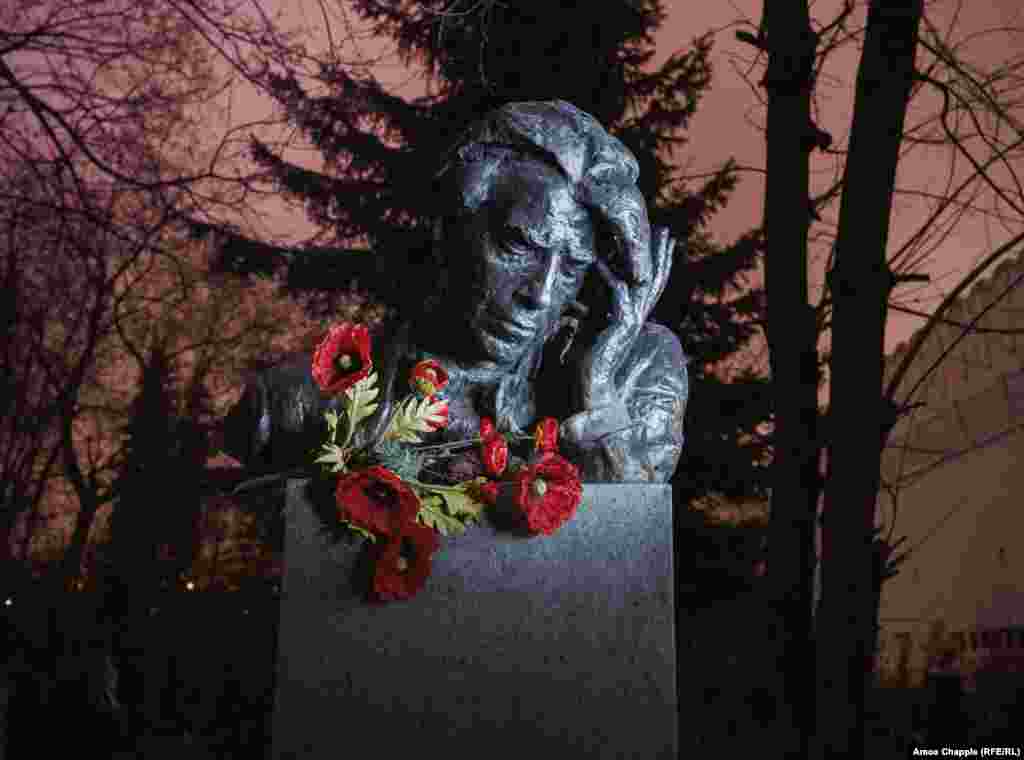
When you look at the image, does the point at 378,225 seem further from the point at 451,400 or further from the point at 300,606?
the point at 300,606

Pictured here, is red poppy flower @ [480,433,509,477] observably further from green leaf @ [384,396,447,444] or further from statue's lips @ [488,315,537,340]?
statue's lips @ [488,315,537,340]

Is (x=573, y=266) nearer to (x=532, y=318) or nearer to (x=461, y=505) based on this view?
(x=532, y=318)

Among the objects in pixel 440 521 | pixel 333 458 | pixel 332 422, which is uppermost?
pixel 332 422

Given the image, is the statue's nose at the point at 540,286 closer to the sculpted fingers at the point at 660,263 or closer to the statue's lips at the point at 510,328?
the statue's lips at the point at 510,328

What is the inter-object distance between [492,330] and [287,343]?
7.68 m

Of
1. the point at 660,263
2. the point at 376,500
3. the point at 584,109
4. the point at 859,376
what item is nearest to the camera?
the point at 376,500

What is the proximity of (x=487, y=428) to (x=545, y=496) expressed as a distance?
343mm

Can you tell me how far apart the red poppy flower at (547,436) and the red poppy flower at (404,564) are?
437 millimetres

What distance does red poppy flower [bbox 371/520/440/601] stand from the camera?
264 cm

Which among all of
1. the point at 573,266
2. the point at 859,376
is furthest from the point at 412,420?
the point at 859,376

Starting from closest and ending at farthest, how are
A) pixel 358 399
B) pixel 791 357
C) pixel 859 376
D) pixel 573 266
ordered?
pixel 358 399, pixel 573 266, pixel 859 376, pixel 791 357

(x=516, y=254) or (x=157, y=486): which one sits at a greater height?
(x=157, y=486)

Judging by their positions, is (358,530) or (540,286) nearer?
(358,530)

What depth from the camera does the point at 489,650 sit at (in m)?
2.66
